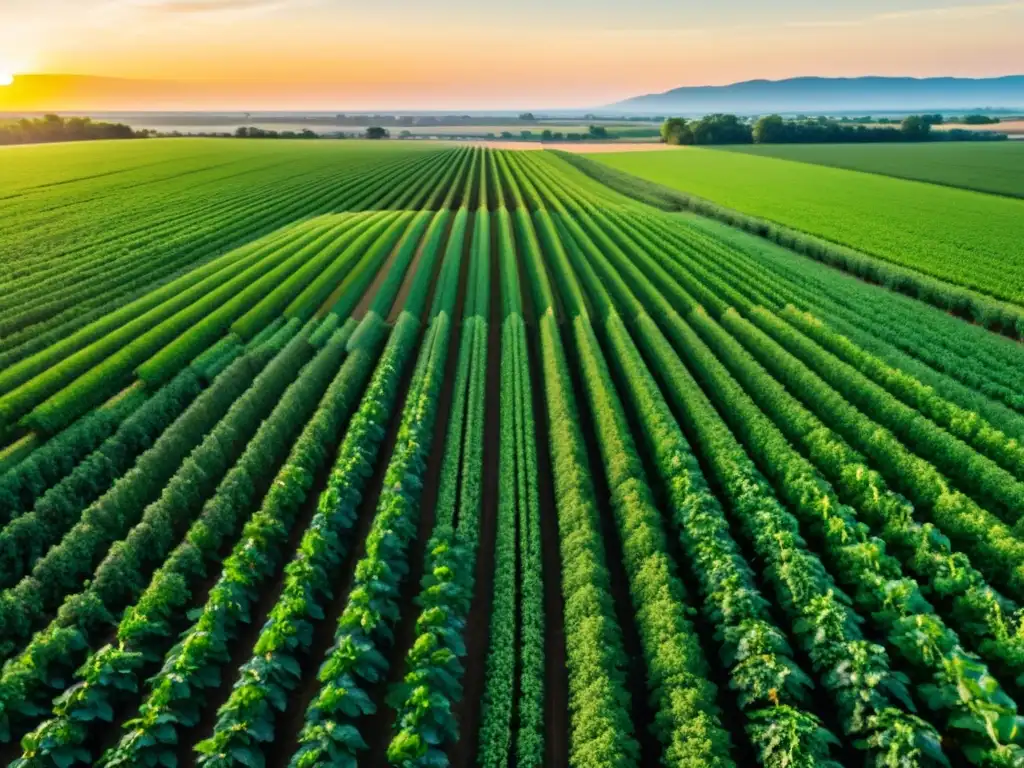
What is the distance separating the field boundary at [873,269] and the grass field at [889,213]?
3.77 feet

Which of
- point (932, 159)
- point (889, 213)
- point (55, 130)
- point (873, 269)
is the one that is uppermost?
point (55, 130)

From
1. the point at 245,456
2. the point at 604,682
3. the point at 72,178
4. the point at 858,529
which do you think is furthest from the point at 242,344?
the point at 72,178

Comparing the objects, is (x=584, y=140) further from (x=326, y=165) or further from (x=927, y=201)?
(x=927, y=201)

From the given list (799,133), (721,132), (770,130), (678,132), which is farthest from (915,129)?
(678,132)

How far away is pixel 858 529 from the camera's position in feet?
45.5

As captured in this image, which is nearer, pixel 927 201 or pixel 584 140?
pixel 927 201

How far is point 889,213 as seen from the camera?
51906 mm

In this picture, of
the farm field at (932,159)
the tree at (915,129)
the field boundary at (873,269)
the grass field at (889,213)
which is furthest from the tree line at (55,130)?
the tree at (915,129)

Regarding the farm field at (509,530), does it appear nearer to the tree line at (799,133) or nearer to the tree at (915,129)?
the tree line at (799,133)

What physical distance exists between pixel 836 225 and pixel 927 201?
17131 mm

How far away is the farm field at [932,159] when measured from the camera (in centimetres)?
7000

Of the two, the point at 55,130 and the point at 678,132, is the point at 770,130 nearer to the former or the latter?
the point at 678,132

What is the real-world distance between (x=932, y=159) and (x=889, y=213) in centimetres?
5413

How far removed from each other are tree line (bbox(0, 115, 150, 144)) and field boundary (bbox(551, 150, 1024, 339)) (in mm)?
131060
